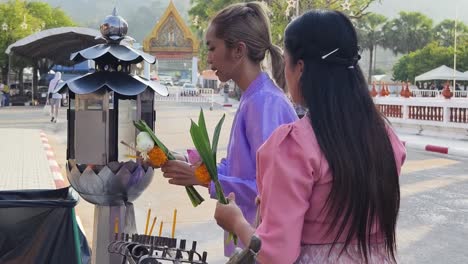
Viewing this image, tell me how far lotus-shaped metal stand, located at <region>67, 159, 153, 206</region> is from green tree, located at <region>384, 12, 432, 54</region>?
308 feet

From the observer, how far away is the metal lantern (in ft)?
11.5

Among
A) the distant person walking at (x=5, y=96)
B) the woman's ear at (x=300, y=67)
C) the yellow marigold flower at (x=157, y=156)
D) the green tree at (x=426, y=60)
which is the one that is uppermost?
the green tree at (x=426, y=60)

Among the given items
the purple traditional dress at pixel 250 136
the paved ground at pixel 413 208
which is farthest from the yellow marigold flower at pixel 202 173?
the paved ground at pixel 413 208

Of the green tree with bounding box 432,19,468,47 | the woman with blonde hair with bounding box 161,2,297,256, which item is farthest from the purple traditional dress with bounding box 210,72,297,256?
the green tree with bounding box 432,19,468,47

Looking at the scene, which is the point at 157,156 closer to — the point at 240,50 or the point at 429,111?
the point at 240,50

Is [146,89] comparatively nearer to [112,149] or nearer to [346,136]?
[112,149]

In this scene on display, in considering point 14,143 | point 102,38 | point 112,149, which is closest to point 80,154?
point 112,149

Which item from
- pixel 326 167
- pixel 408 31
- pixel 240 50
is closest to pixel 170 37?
pixel 408 31

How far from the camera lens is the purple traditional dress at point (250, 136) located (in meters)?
2.64

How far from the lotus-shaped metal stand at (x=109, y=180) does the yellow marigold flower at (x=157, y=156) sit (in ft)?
2.59

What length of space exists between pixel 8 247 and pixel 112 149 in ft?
2.21

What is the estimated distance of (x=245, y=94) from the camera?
2.83m

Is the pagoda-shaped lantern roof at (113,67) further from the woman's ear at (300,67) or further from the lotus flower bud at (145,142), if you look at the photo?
the woman's ear at (300,67)

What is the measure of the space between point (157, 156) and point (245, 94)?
405 mm
